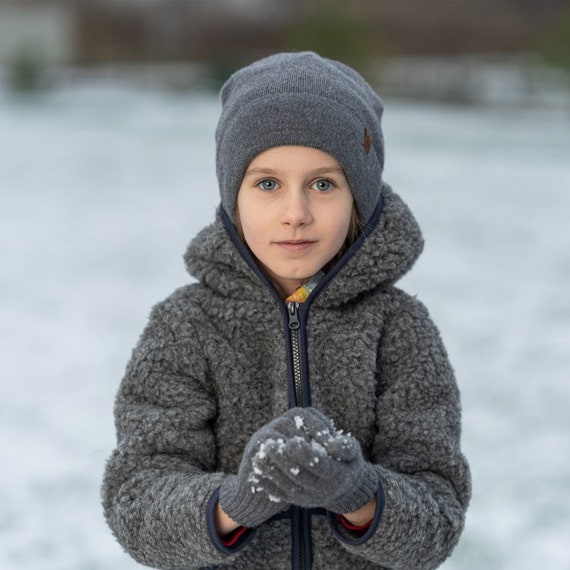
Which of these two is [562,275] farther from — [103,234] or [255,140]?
[255,140]

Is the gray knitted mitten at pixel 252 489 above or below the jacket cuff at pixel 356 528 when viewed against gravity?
above

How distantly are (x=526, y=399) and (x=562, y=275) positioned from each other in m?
2.40

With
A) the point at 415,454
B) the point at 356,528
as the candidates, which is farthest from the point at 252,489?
the point at 415,454

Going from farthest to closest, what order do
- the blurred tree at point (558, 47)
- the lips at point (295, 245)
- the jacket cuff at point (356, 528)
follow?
the blurred tree at point (558, 47), the lips at point (295, 245), the jacket cuff at point (356, 528)

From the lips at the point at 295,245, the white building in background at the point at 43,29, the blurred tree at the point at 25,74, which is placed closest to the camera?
the lips at the point at 295,245

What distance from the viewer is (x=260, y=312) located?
1.52m

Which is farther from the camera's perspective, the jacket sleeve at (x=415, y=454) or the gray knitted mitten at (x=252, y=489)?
the jacket sleeve at (x=415, y=454)

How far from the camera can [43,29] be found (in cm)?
2641

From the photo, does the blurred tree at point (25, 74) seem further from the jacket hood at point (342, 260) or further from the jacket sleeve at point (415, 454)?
the jacket sleeve at point (415, 454)

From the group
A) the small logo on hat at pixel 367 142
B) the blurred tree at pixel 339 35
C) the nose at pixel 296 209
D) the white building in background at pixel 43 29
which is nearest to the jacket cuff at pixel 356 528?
the nose at pixel 296 209

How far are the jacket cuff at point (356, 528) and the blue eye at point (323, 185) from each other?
47cm

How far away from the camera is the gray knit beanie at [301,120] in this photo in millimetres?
1415

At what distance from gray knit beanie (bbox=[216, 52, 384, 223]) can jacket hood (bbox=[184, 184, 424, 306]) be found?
39 mm

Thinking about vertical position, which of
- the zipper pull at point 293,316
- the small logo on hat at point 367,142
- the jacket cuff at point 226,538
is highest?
the small logo on hat at point 367,142
